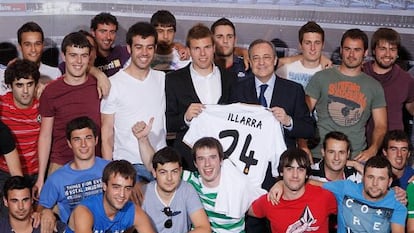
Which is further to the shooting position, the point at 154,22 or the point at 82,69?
the point at 154,22

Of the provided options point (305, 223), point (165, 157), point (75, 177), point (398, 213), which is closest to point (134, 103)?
point (165, 157)

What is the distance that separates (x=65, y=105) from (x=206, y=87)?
1.00 metres

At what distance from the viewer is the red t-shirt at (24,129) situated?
18.0 ft

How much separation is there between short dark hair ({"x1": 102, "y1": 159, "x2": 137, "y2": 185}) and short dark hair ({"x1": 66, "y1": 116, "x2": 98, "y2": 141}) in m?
0.37

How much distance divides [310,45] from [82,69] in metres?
1.83

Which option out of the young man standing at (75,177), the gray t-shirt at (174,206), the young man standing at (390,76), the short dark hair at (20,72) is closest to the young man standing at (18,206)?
the young man standing at (75,177)

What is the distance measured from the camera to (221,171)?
16.8 feet

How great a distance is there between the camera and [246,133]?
5.27 meters

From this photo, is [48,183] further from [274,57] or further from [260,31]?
[260,31]

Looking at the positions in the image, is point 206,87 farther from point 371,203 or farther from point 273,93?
point 371,203

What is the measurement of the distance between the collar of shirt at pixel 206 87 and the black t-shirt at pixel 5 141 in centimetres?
134

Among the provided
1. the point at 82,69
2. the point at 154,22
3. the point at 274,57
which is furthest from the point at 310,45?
the point at 82,69

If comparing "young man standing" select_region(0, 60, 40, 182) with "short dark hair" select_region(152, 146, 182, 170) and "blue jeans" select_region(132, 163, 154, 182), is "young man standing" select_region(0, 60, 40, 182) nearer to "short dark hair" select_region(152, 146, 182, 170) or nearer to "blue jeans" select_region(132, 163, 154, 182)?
"blue jeans" select_region(132, 163, 154, 182)

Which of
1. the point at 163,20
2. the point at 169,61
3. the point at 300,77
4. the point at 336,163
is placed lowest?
the point at 336,163
